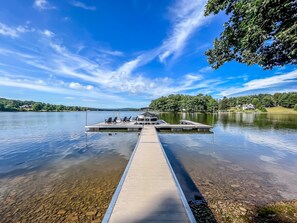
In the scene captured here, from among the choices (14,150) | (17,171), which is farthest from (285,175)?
(14,150)

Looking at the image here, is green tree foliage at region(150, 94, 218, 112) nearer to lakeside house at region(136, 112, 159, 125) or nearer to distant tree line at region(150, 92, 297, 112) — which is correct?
distant tree line at region(150, 92, 297, 112)

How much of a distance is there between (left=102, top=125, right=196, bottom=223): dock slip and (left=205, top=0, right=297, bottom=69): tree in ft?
15.1

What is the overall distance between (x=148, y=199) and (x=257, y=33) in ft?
16.8

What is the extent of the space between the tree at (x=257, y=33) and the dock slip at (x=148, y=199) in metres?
4.61

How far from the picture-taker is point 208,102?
70.6m

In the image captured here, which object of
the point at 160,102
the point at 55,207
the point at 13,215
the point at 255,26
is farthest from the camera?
the point at 160,102

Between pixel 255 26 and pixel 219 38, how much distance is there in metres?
2.00

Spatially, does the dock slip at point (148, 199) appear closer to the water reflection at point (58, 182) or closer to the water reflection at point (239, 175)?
the water reflection at point (58, 182)

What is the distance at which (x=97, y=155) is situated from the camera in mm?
Answer: 10023

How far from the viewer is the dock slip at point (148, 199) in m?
3.15

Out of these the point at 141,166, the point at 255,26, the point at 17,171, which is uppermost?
the point at 255,26

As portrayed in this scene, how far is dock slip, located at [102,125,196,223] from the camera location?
3.15 meters

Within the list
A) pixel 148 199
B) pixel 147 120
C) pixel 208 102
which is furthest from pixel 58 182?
pixel 208 102

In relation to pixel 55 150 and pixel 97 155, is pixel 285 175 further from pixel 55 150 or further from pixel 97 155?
pixel 55 150
